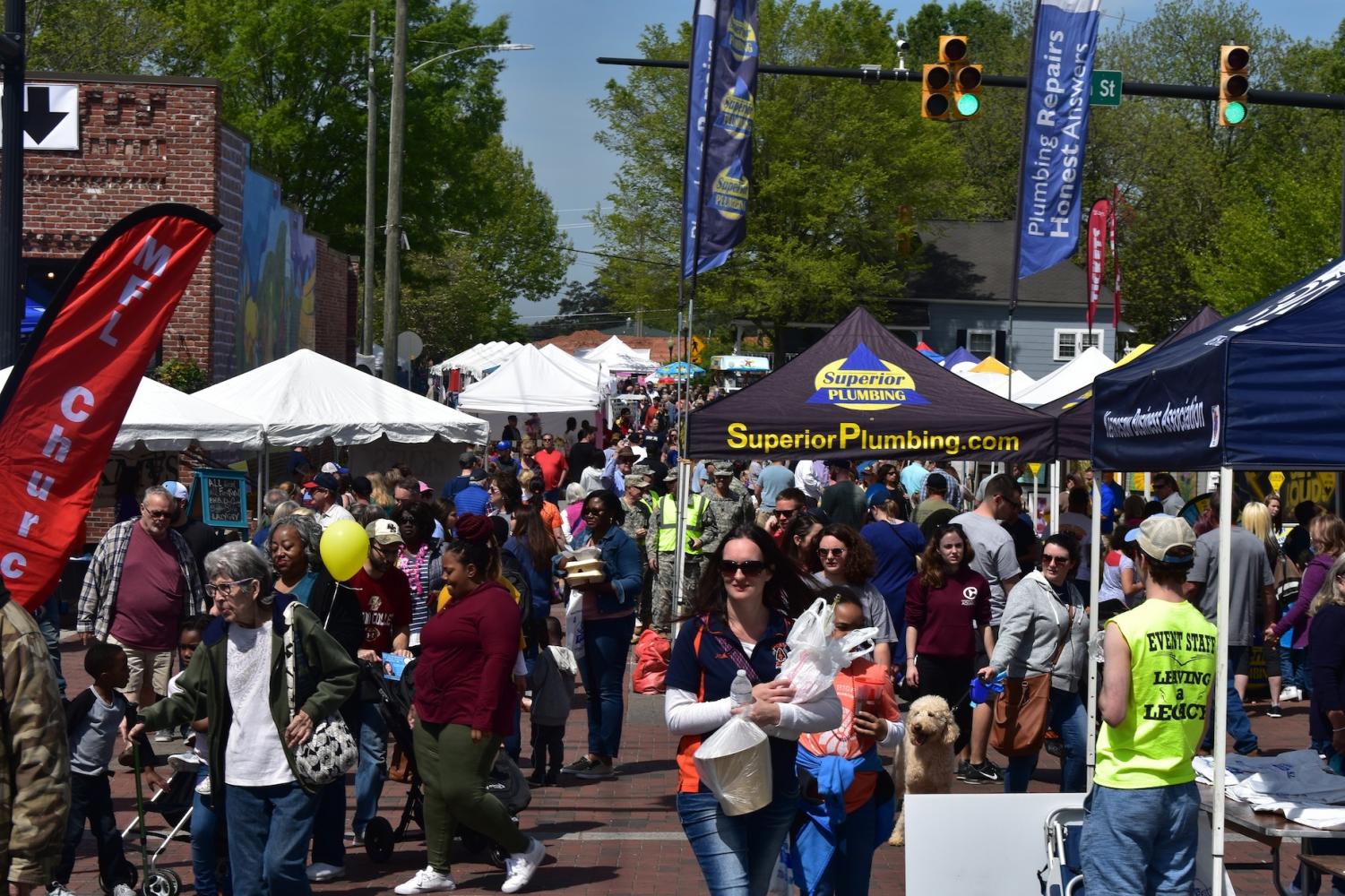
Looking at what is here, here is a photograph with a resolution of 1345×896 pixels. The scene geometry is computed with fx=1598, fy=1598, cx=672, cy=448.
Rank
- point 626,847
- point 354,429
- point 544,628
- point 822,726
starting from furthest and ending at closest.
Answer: point 354,429 → point 544,628 → point 626,847 → point 822,726

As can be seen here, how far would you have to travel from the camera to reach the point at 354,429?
17969mm

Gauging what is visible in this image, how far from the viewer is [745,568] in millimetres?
5223

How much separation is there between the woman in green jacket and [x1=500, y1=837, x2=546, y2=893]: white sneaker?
1.60 m

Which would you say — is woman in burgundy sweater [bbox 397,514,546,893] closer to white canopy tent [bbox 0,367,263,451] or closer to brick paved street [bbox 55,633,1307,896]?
brick paved street [bbox 55,633,1307,896]

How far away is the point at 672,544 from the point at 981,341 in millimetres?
45431

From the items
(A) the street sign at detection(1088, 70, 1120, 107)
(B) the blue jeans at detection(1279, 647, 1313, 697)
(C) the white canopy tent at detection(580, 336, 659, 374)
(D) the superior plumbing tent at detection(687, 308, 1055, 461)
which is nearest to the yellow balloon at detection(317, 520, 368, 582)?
(D) the superior plumbing tent at detection(687, 308, 1055, 461)

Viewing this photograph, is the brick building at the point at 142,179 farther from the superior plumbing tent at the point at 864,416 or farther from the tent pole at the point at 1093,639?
the tent pole at the point at 1093,639

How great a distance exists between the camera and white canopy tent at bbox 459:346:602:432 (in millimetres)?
30297

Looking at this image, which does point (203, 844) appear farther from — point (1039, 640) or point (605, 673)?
point (1039, 640)

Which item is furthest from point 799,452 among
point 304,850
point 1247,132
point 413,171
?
point 1247,132

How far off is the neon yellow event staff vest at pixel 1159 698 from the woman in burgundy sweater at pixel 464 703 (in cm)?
289

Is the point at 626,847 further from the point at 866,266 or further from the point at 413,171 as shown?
the point at 866,266

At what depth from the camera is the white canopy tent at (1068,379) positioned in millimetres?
21375

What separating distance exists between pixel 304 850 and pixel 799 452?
6412mm
